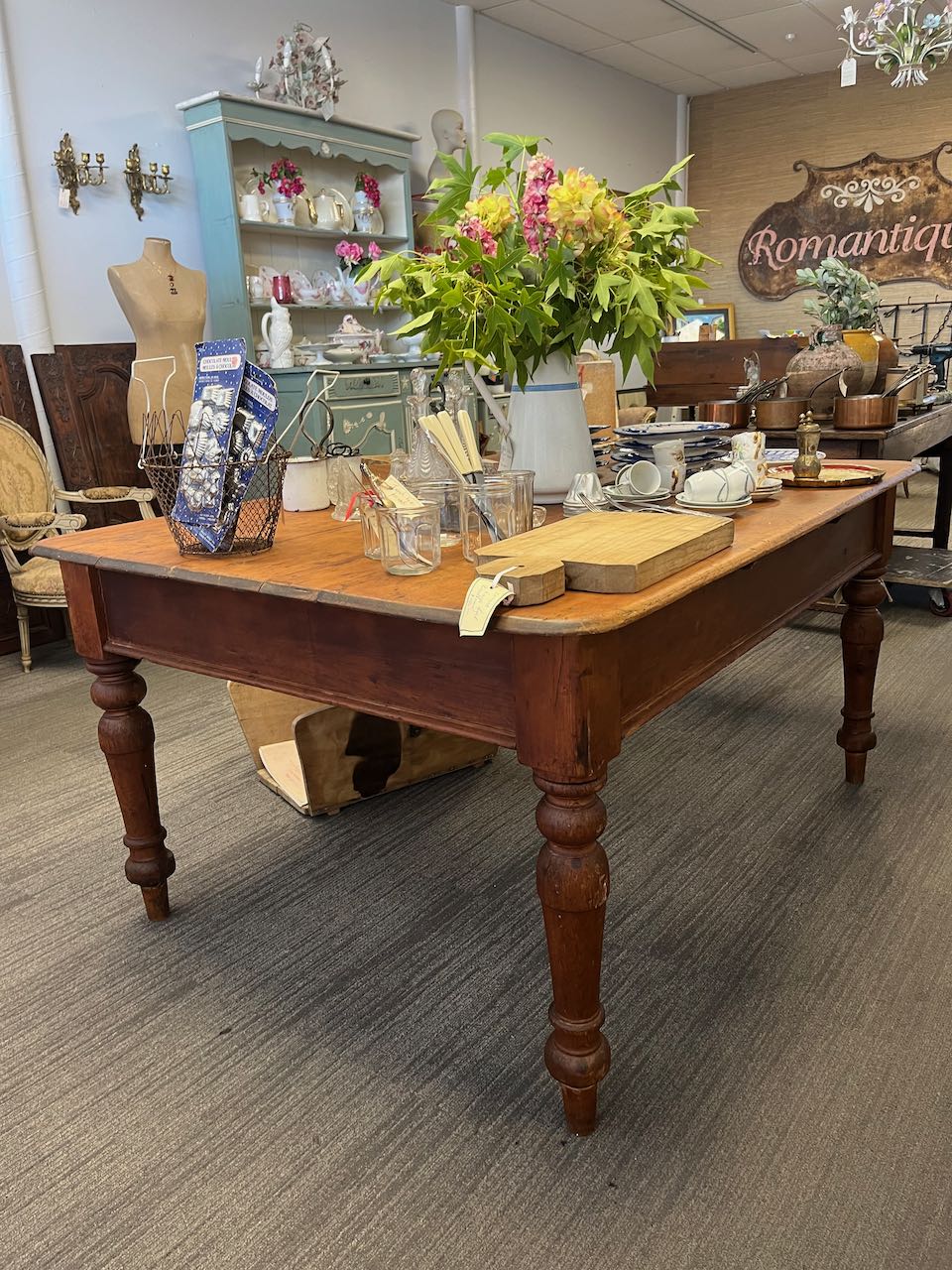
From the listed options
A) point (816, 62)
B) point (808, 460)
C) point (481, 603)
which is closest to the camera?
point (481, 603)

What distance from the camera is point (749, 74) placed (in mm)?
8078

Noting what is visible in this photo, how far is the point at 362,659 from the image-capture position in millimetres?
1305

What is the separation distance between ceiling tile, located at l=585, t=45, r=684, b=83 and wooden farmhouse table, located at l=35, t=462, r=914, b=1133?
6775 mm

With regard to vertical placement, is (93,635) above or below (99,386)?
below

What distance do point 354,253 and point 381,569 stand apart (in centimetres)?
423

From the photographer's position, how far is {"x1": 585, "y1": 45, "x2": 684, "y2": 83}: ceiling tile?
7184mm

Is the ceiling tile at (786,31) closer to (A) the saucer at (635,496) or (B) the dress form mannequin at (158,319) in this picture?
(B) the dress form mannequin at (158,319)

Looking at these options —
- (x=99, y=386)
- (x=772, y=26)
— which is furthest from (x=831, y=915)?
(x=772, y=26)

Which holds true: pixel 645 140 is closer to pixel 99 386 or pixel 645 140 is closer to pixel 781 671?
pixel 99 386

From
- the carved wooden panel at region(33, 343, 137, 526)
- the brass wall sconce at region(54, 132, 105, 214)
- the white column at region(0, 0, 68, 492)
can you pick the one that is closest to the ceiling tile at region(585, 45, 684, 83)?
the brass wall sconce at region(54, 132, 105, 214)

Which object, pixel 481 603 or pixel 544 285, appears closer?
pixel 481 603

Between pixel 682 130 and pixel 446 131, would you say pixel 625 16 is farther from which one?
pixel 682 130

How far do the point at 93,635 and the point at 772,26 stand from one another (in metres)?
7.30

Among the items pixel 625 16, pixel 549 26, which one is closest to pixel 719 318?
pixel 625 16
